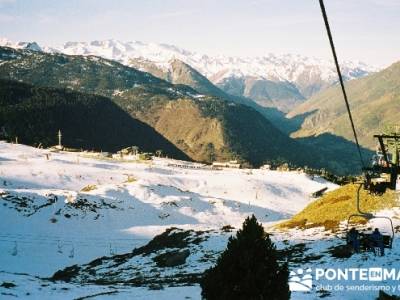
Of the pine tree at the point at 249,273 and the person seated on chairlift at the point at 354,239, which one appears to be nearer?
the pine tree at the point at 249,273

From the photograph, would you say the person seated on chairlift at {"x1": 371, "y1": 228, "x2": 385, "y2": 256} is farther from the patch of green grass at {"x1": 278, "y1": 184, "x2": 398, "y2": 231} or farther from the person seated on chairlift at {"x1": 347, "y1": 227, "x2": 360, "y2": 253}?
the patch of green grass at {"x1": 278, "y1": 184, "x2": 398, "y2": 231}

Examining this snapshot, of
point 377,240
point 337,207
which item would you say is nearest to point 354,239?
point 377,240

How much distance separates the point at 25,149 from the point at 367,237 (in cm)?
13841

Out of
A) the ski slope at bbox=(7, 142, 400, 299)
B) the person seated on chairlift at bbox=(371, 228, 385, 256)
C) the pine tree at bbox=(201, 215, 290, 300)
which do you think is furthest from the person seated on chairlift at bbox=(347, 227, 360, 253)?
the pine tree at bbox=(201, 215, 290, 300)

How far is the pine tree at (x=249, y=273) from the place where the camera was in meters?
21.5

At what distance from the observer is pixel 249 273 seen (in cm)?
2145

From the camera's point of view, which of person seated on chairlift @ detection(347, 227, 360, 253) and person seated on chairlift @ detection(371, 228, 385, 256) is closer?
person seated on chairlift @ detection(371, 228, 385, 256)

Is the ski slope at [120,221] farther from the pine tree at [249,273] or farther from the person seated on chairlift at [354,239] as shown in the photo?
the pine tree at [249,273]

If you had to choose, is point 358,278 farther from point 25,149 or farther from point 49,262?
point 25,149

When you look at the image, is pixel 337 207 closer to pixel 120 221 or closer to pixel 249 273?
pixel 120 221

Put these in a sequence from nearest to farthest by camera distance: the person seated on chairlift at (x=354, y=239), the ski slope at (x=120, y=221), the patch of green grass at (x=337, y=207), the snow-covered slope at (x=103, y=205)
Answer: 1. the person seated on chairlift at (x=354, y=239)
2. the ski slope at (x=120, y=221)
3. the patch of green grass at (x=337, y=207)
4. the snow-covered slope at (x=103, y=205)

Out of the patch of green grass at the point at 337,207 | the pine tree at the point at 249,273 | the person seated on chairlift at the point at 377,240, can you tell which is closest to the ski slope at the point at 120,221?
the person seated on chairlift at the point at 377,240

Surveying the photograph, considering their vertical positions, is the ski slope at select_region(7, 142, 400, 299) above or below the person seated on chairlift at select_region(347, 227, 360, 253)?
below

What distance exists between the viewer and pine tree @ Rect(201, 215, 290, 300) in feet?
70.6
